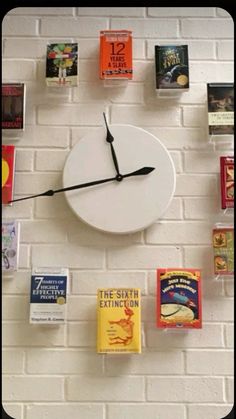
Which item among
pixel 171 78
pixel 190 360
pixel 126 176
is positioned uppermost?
pixel 171 78

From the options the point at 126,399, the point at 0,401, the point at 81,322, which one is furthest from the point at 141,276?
the point at 0,401

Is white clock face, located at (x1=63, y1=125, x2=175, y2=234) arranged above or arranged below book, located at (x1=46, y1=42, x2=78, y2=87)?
below

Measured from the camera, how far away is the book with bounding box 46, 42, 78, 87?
1.37m

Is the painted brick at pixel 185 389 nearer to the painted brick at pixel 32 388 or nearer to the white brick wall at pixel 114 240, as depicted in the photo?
the white brick wall at pixel 114 240

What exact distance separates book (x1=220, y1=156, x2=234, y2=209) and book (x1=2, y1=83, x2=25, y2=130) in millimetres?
579

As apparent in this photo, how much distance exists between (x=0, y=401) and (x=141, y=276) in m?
0.49

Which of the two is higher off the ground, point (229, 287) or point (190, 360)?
point (229, 287)

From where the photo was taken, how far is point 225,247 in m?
1.29

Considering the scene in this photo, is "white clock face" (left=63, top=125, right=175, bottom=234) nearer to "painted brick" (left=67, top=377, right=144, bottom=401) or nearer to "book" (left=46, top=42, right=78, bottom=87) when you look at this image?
"book" (left=46, top=42, right=78, bottom=87)

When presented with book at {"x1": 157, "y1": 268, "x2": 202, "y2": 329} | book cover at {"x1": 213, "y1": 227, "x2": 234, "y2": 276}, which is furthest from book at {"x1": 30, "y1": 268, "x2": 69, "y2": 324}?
book cover at {"x1": 213, "y1": 227, "x2": 234, "y2": 276}

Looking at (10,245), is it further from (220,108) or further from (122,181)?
(220,108)

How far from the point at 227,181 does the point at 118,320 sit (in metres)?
0.48
